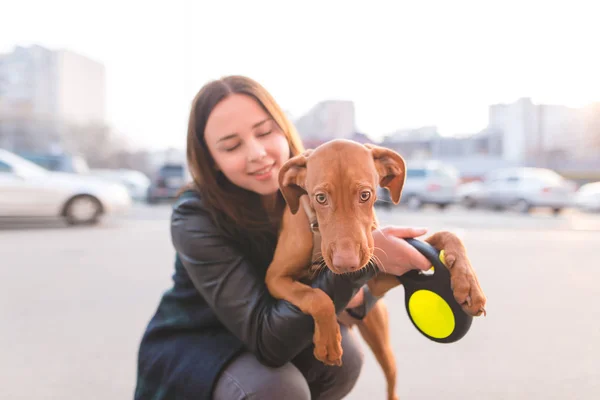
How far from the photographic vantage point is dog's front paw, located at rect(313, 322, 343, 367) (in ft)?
4.94

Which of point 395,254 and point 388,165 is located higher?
point 388,165

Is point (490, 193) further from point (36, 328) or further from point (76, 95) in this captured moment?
point (76, 95)

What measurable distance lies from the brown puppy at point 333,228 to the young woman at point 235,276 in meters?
0.08

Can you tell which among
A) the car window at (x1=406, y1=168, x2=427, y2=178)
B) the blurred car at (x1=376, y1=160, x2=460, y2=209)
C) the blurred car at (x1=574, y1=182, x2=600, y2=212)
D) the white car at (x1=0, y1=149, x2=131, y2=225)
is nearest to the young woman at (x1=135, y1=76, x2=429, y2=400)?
the white car at (x1=0, y1=149, x2=131, y2=225)

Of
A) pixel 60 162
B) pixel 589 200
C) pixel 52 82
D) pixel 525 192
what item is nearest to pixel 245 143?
pixel 60 162

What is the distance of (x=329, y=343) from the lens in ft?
4.96

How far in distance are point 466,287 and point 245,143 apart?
0.96 metres

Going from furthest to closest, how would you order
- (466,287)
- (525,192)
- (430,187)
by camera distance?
(430,187) < (525,192) < (466,287)

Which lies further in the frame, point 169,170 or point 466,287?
point 169,170

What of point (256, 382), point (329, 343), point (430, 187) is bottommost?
point (256, 382)

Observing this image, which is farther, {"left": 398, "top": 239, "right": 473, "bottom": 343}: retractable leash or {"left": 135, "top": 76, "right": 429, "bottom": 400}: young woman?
{"left": 135, "top": 76, "right": 429, "bottom": 400}: young woman

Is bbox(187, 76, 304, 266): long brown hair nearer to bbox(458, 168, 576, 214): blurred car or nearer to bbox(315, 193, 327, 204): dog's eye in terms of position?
bbox(315, 193, 327, 204): dog's eye

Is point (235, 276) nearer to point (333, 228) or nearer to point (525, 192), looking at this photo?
point (333, 228)

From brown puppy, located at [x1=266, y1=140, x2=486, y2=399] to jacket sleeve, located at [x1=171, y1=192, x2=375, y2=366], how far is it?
0.06 metres
